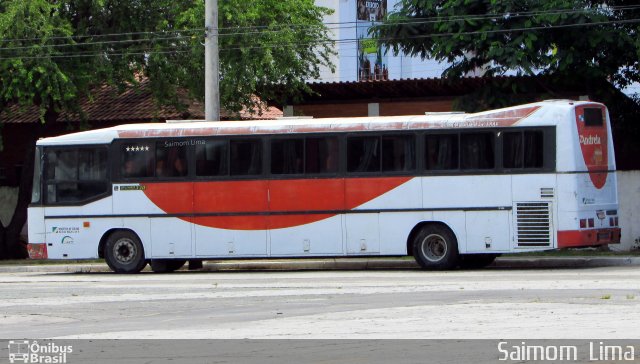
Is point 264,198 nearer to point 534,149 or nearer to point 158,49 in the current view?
point 534,149

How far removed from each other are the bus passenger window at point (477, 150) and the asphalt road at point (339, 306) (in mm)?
2183

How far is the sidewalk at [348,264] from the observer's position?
26.7 metres

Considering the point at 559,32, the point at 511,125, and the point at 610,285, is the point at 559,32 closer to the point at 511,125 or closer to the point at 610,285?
the point at 511,125

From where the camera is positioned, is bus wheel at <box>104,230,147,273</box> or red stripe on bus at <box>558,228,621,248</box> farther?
bus wheel at <box>104,230,147,273</box>

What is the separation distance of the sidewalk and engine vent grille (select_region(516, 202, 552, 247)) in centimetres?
222

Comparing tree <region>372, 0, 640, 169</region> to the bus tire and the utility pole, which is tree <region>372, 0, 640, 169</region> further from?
the bus tire

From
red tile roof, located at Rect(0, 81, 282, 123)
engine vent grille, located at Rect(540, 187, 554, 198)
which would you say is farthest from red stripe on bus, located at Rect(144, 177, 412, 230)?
red tile roof, located at Rect(0, 81, 282, 123)

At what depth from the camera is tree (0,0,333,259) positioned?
33375 mm

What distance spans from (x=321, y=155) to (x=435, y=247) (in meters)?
3.11

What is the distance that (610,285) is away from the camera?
1883cm

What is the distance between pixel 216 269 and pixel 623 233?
1047 cm
